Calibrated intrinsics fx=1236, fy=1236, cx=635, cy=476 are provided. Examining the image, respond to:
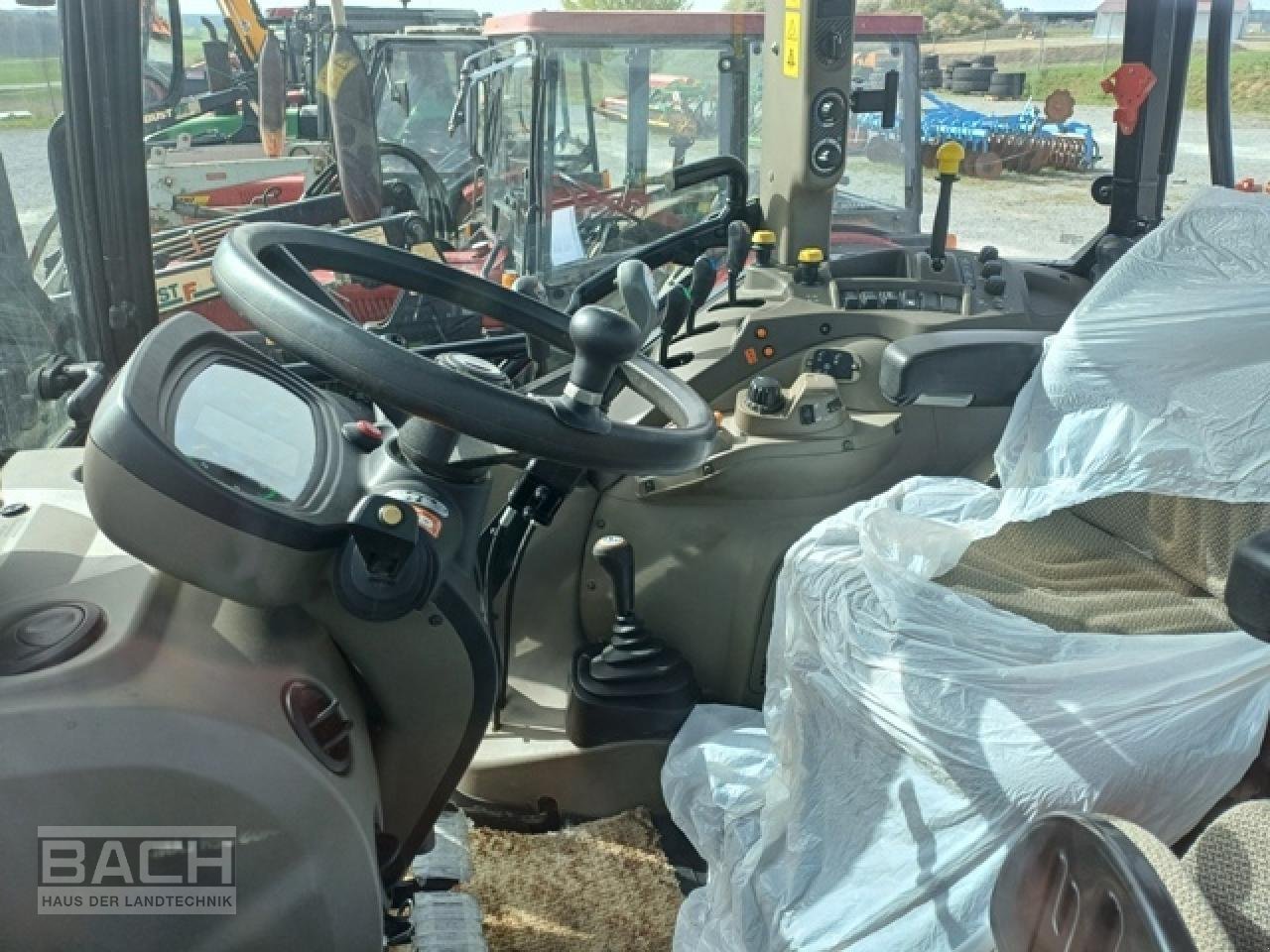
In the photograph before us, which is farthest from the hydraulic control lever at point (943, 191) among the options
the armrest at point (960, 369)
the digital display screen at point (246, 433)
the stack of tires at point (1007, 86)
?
the stack of tires at point (1007, 86)

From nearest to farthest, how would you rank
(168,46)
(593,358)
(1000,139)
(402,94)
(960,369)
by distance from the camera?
(593,358)
(960,369)
(168,46)
(402,94)
(1000,139)

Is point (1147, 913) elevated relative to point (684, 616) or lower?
elevated

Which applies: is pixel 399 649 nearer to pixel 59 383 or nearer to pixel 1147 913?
pixel 59 383

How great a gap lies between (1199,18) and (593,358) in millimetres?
2313

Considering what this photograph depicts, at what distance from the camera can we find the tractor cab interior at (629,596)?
40.2 inches

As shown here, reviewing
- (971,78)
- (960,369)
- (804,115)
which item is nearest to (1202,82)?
(804,115)

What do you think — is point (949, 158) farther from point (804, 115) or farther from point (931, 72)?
point (931, 72)

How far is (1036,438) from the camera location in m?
1.44

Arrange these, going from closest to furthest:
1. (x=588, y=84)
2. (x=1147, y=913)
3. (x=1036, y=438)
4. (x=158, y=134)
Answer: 1. (x=1147, y=913)
2. (x=1036, y=438)
3. (x=588, y=84)
4. (x=158, y=134)

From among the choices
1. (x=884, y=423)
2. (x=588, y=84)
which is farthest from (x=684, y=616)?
(x=588, y=84)

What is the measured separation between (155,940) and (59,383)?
73cm

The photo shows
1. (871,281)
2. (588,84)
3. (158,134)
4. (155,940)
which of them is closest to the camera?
(155,940)

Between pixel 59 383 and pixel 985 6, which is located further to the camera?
pixel 985 6

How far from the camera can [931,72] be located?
15.5ft
